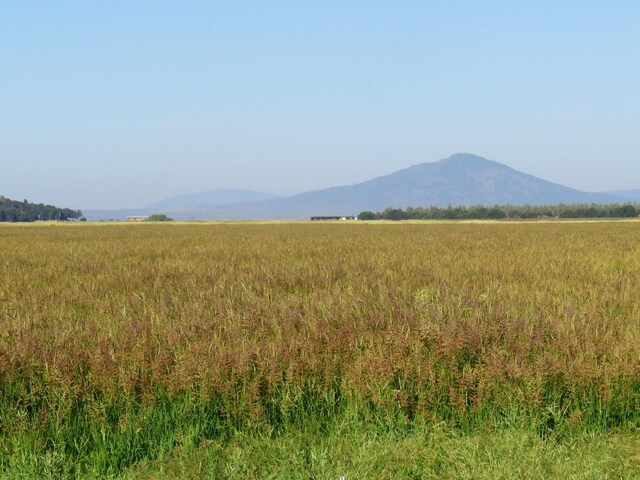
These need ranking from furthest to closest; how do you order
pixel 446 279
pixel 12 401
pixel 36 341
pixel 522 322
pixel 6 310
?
pixel 446 279
pixel 6 310
pixel 522 322
pixel 36 341
pixel 12 401

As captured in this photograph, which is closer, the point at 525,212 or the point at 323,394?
the point at 323,394

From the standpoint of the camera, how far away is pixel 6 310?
9.05 m

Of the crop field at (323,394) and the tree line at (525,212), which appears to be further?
the tree line at (525,212)

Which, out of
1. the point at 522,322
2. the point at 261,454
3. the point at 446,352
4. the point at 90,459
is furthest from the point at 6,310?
the point at 522,322

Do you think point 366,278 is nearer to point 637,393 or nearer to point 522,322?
point 522,322

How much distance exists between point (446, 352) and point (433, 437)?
1.29 metres

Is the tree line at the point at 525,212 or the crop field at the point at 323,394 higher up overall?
the tree line at the point at 525,212

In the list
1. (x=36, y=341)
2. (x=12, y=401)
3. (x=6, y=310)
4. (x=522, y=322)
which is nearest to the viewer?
(x=12, y=401)

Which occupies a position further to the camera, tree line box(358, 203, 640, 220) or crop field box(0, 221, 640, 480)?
tree line box(358, 203, 640, 220)

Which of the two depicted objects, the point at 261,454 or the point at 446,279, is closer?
the point at 261,454

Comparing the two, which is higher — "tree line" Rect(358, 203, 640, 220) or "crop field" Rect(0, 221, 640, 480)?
"tree line" Rect(358, 203, 640, 220)

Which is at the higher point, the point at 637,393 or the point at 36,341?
the point at 36,341

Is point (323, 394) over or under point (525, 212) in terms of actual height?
under

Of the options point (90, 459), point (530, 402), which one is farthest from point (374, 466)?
point (90, 459)
